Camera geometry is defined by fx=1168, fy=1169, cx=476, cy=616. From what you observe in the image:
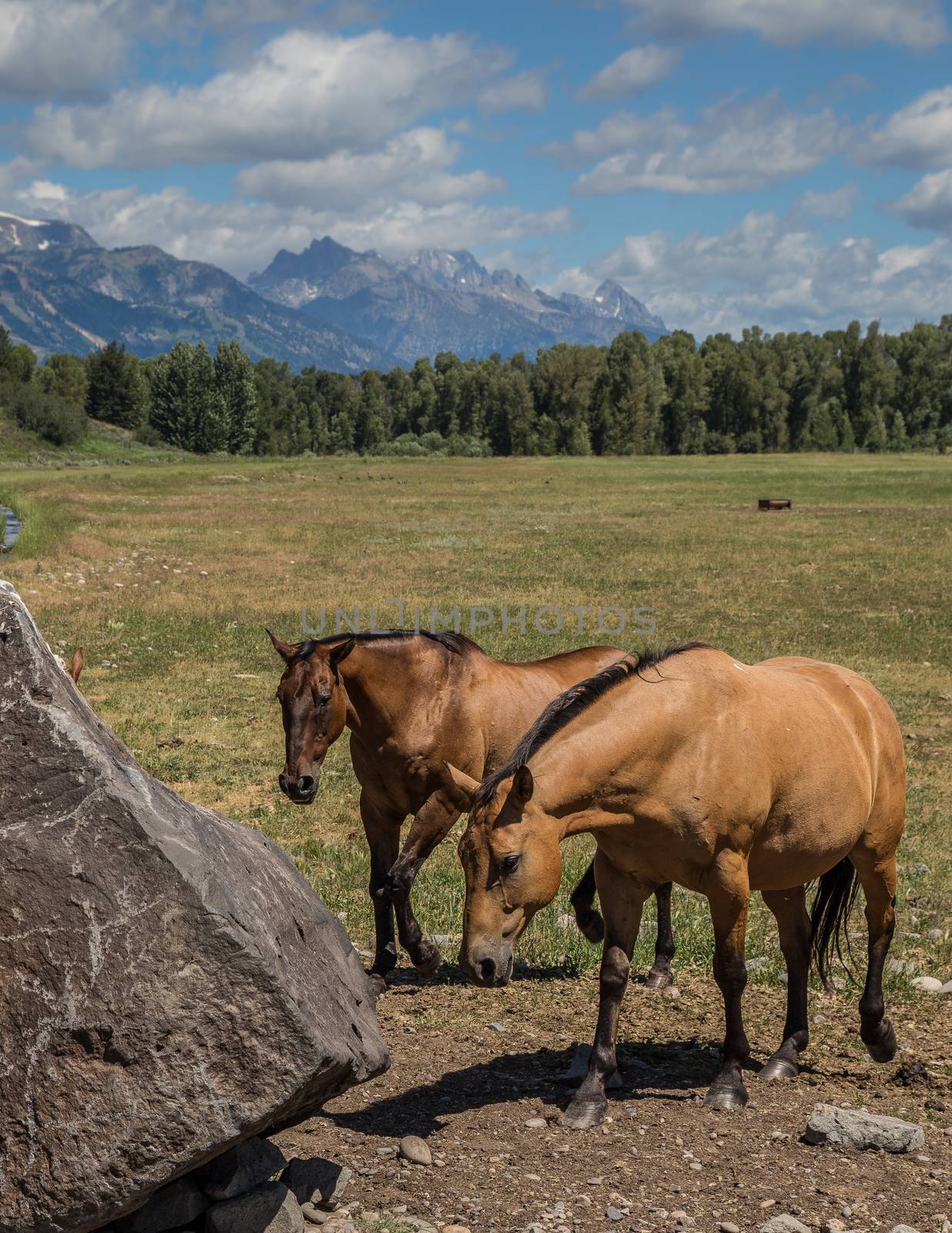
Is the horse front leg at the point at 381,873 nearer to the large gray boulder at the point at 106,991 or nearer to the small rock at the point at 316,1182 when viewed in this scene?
the small rock at the point at 316,1182

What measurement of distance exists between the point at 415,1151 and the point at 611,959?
1507 millimetres

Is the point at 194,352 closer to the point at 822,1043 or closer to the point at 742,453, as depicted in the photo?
the point at 742,453

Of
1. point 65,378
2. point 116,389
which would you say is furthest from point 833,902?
point 65,378

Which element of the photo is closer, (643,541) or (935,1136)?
(935,1136)

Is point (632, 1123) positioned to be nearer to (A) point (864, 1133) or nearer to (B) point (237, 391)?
(A) point (864, 1133)

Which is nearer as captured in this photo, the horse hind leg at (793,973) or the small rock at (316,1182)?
the small rock at (316,1182)

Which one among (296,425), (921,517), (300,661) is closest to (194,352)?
(296,425)

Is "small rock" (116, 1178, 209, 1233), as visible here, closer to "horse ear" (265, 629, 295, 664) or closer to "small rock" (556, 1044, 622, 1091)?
"small rock" (556, 1044, 622, 1091)

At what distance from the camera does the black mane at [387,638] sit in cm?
827

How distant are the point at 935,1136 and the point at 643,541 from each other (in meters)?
35.2

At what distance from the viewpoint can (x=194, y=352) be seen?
418 ft

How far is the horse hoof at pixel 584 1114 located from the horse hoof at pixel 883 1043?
6.47 feet

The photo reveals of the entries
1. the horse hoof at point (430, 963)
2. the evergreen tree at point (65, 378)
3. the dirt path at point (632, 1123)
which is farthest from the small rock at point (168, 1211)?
the evergreen tree at point (65, 378)

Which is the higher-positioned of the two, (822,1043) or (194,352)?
(194,352)
